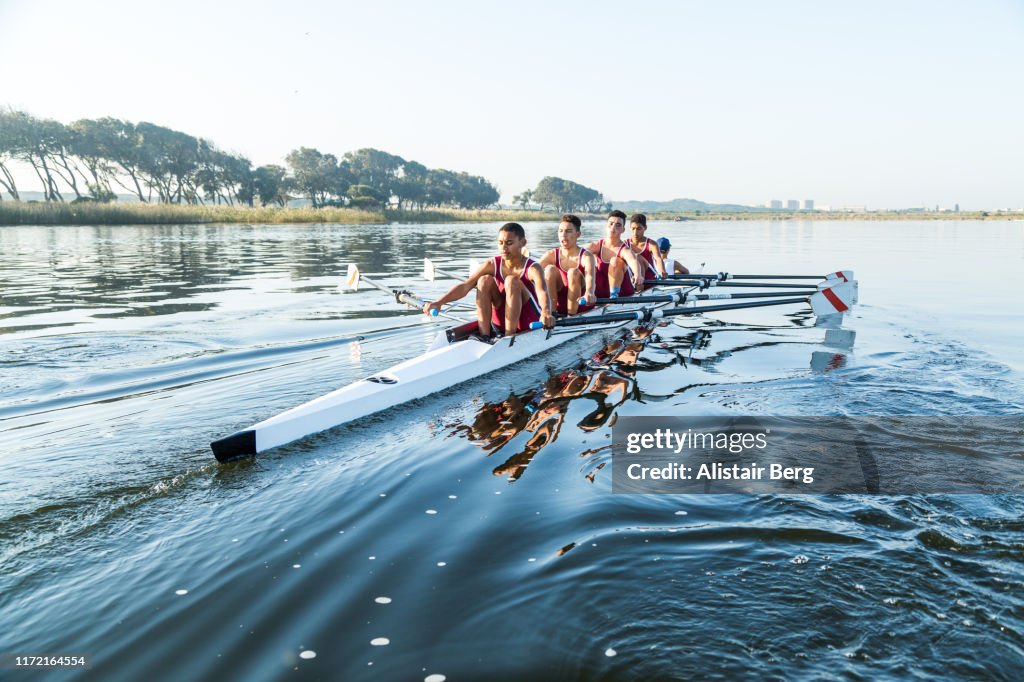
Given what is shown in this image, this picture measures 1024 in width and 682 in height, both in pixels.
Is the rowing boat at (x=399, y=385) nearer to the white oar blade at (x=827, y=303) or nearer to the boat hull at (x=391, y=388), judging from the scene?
the boat hull at (x=391, y=388)

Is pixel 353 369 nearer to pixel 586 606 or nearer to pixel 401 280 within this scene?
pixel 586 606

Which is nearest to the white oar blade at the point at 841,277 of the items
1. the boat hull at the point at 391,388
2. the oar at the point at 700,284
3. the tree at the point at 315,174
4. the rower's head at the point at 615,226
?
the oar at the point at 700,284

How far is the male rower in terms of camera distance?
734 cm

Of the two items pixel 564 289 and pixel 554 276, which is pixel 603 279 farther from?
pixel 554 276

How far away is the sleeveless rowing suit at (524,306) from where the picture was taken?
752 centimetres

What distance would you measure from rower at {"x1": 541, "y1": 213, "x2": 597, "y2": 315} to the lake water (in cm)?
180

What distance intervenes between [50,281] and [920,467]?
17371mm

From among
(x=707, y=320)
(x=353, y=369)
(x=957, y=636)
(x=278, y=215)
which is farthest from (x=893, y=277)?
(x=278, y=215)

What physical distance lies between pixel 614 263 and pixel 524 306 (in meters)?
3.65

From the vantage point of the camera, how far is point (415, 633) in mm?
2666

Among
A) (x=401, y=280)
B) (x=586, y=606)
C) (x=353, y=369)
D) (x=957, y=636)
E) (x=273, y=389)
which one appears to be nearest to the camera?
(x=957, y=636)

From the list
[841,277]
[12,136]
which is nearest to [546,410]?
[841,277]

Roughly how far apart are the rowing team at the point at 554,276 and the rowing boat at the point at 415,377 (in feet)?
0.90

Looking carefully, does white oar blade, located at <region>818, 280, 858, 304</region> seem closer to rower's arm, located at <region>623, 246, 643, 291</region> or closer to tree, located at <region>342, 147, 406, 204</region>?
rower's arm, located at <region>623, 246, 643, 291</region>
